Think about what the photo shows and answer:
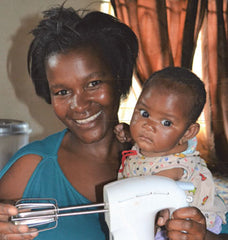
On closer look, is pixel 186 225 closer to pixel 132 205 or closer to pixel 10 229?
pixel 132 205

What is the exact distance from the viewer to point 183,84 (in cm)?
55

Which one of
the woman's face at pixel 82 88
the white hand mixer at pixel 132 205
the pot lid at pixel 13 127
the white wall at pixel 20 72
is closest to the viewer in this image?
the white hand mixer at pixel 132 205

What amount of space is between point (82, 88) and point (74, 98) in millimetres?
27

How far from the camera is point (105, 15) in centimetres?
71

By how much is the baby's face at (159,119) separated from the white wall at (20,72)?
1.17 feet

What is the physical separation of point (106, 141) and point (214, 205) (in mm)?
286

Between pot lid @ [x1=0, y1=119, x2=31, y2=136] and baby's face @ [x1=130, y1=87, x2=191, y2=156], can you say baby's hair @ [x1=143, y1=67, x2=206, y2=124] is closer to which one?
baby's face @ [x1=130, y1=87, x2=191, y2=156]

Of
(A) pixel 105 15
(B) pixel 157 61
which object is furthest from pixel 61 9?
(B) pixel 157 61

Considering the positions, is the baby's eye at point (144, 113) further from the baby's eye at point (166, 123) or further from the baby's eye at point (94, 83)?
the baby's eye at point (94, 83)

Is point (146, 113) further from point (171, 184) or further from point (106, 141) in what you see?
point (106, 141)

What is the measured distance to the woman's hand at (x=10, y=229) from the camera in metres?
0.47

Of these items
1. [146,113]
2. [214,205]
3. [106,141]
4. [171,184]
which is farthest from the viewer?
[106,141]

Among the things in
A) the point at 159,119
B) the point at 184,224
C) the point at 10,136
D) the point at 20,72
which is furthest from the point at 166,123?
the point at 10,136

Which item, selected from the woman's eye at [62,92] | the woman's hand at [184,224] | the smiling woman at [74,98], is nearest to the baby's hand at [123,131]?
the smiling woman at [74,98]
